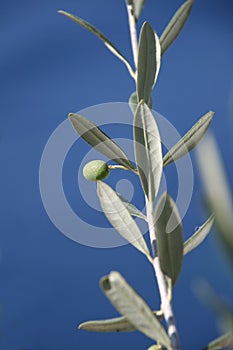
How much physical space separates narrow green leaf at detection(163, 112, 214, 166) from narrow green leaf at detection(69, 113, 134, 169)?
0.03m

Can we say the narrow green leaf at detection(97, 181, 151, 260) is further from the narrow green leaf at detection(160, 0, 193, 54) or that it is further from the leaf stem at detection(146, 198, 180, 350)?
the narrow green leaf at detection(160, 0, 193, 54)

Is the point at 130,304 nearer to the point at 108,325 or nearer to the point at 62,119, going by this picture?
the point at 108,325

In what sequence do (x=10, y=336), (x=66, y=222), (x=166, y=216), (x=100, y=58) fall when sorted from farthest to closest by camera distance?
(x=100, y=58) → (x=10, y=336) → (x=66, y=222) → (x=166, y=216)

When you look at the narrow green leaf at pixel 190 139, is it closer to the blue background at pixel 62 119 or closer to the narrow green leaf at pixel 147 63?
the narrow green leaf at pixel 147 63

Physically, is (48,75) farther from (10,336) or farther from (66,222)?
(66,222)

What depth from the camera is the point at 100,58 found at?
289 centimetres

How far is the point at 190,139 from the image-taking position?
14.9 inches

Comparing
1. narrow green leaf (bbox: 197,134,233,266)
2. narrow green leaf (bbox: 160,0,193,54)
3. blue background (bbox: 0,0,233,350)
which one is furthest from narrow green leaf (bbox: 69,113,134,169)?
blue background (bbox: 0,0,233,350)

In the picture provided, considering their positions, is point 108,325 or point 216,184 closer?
point 216,184

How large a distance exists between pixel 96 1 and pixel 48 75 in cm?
43

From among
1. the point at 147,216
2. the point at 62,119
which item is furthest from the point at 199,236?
the point at 62,119

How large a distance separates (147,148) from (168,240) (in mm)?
54

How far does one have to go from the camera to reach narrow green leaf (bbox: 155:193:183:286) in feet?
0.95

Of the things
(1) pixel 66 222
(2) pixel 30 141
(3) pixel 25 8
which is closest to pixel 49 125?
(2) pixel 30 141
